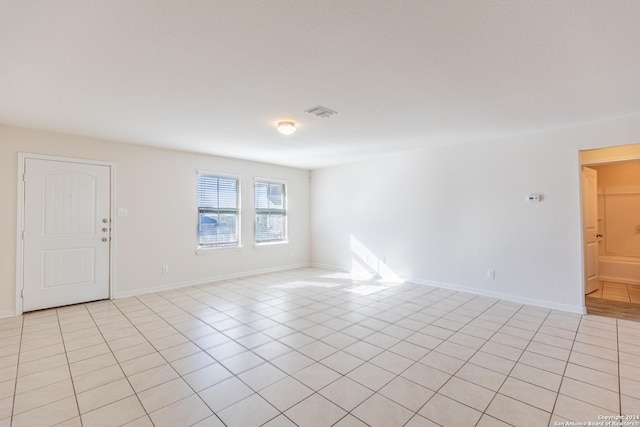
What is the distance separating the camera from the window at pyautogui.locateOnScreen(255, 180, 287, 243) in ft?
21.4

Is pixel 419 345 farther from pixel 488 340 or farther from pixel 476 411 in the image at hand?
pixel 476 411

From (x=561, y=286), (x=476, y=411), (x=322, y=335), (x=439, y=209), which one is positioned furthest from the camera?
(x=439, y=209)

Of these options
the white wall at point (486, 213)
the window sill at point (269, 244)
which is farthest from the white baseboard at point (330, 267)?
the window sill at point (269, 244)

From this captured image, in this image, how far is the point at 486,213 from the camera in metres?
4.63

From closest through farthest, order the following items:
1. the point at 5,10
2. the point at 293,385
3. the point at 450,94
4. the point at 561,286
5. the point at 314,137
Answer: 1. the point at 5,10
2. the point at 293,385
3. the point at 450,94
4. the point at 561,286
5. the point at 314,137

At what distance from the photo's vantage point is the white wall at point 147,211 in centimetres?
385

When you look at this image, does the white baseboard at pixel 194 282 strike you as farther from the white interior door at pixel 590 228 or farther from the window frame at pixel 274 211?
the white interior door at pixel 590 228

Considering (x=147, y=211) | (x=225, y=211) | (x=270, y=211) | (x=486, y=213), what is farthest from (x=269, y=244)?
(x=486, y=213)

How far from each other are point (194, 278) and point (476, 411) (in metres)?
4.82

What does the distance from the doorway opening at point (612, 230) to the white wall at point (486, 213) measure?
979 mm

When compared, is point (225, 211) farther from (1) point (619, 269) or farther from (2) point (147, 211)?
(1) point (619, 269)

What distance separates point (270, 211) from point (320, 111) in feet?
→ 12.3

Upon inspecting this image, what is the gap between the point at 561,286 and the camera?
395 cm

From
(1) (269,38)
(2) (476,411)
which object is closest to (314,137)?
(1) (269,38)
